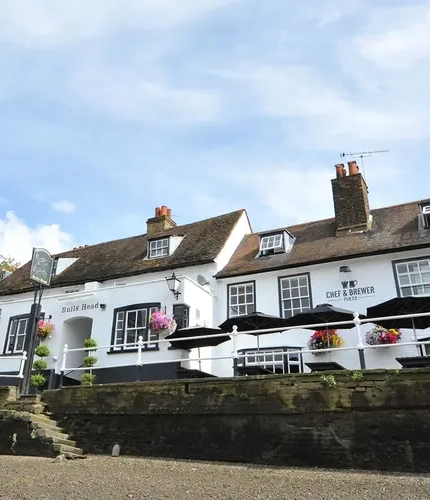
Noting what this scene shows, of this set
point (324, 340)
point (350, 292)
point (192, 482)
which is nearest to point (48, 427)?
point (192, 482)

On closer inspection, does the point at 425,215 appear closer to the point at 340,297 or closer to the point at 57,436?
the point at 340,297

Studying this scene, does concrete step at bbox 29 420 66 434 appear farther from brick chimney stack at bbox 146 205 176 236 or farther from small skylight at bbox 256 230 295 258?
brick chimney stack at bbox 146 205 176 236

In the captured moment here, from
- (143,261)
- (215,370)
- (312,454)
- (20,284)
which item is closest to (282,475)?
(312,454)

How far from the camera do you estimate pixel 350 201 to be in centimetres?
1766

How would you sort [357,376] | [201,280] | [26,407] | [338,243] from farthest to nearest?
[201,280] → [338,243] → [26,407] → [357,376]

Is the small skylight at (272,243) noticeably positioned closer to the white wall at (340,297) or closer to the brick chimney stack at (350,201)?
the white wall at (340,297)

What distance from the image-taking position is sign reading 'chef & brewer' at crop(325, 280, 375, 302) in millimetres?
14490

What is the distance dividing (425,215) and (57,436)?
13.0m

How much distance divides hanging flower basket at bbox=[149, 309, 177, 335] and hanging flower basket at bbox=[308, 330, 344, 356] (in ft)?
14.1

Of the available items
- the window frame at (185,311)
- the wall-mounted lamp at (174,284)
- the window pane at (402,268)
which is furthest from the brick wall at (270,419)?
the window pane at (402,268)

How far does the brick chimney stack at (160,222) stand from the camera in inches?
875

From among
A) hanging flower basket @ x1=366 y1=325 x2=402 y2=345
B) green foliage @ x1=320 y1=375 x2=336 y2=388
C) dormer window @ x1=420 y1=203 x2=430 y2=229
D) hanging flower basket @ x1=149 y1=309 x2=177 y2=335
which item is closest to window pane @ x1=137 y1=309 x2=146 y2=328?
hanging flower basket @ x1=149 y1=309 x2=177 y2=335

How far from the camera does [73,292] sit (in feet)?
59.6

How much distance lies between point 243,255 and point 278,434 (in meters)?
9.50
